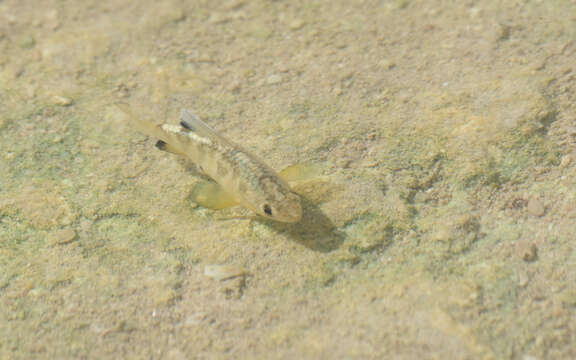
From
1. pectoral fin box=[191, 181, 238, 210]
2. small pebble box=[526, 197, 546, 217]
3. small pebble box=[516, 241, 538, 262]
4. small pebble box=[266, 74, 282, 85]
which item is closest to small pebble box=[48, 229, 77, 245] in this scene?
pectoral fin box=[191, 181, 238, 210]

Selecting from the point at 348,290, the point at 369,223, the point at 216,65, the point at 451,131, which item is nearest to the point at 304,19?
the point at 216,65

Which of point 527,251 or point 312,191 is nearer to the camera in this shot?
point 527,251

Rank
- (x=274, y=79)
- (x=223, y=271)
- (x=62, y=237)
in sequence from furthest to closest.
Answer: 1. (x=274, y=79)
2. (x=62, y=237)
3. (x=223, y=271)

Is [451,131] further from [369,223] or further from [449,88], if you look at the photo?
[369,223]

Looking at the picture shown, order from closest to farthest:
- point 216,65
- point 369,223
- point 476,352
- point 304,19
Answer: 1. point 476,352
2. point 369,223
3. point 216,65
4. point 304,19

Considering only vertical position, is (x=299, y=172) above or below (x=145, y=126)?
below

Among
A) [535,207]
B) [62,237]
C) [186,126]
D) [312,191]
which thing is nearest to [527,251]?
[535,207]

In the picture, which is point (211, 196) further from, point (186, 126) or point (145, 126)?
point (145, 126)
